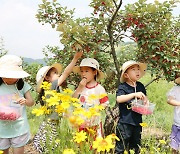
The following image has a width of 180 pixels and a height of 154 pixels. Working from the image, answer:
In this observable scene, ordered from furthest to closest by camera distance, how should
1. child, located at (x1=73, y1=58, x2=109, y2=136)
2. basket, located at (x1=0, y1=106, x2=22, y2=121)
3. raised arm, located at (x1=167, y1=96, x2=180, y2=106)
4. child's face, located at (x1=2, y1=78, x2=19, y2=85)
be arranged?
raised arm, located at (x1=167, y1=96, x2=180, y2=106)
child, located at (x1=73, y1=58, x2=109, y2=136)
child's face, located at (x1=2, y1=78, x2=19, y2=85)
basket, located at (x1=0, y1=106, x2=22, y2=121)

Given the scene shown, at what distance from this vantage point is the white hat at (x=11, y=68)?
3.14m

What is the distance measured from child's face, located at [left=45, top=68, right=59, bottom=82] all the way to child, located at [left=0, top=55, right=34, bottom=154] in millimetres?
264

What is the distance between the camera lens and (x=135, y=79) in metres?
3.55

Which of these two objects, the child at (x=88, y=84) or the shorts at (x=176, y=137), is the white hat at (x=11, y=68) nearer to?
the child at (x=88, y=84)

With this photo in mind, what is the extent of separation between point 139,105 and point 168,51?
0.79 meters

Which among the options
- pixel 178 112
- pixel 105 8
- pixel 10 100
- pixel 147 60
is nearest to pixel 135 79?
pixel 147 60

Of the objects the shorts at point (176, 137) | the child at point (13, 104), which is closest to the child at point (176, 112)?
the shorts at point (176, 137)

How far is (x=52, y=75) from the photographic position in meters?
3.54

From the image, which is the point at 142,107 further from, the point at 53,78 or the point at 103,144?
the point at 103,144

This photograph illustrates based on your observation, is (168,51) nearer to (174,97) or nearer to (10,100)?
(174,97)

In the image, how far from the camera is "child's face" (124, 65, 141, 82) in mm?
3545

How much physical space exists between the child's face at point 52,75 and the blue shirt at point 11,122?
34cm

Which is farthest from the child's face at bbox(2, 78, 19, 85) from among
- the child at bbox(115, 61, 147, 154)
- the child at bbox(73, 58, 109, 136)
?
the child at bbox(115, 61, 147, 154)

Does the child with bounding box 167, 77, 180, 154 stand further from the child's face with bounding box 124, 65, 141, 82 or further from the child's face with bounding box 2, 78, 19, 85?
the child's face with bounding box 2, 78, 19, 85
